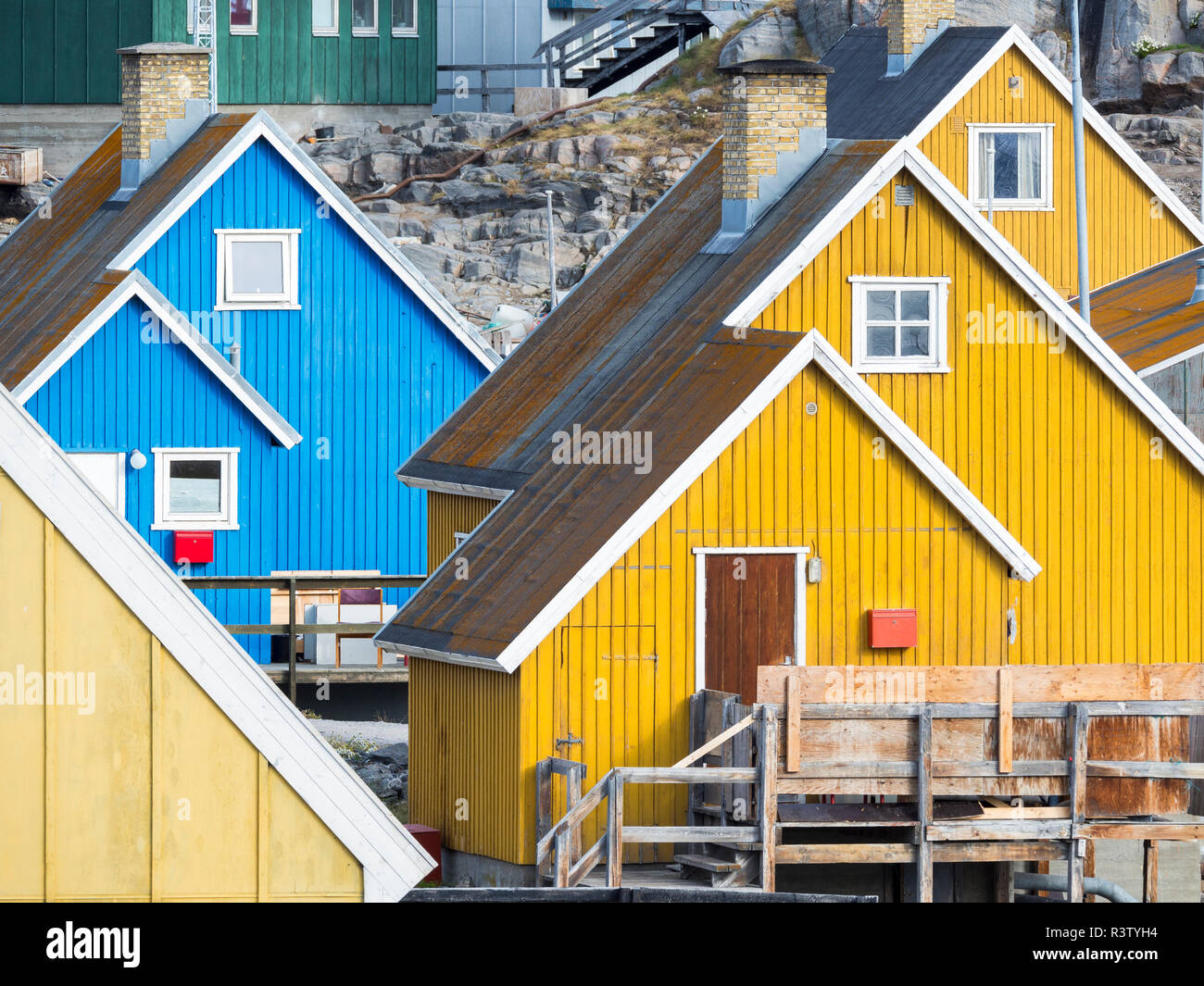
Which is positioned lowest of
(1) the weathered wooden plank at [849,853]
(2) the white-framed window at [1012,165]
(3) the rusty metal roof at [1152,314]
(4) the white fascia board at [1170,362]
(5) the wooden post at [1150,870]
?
(5) the wooden post at [1150,870]

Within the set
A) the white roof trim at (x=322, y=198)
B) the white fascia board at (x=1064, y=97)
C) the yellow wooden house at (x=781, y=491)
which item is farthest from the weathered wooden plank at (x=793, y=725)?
the white fascia board at (x=1064, y=97)

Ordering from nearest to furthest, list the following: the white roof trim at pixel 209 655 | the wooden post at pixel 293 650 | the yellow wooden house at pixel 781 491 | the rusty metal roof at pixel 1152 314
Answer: the white roof trim at pixel 209 655 < the yellow wooden house at pixel 781 491 < the rusty metal roof at pixel 1152 314 < the wooden post at pixel 293 650

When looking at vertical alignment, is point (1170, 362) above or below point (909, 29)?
below

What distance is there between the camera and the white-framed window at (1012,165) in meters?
35.8

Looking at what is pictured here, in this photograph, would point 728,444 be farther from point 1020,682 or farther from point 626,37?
point 626,37

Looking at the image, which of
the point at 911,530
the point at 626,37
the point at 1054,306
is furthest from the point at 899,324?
the point at 626,37

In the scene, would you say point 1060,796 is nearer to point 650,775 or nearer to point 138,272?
point 650,775

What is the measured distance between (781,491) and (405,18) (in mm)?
32229

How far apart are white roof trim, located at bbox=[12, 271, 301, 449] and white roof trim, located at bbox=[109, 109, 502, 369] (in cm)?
92

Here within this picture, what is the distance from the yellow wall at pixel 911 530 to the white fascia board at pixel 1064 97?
1253 cm

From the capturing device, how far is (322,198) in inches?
1272

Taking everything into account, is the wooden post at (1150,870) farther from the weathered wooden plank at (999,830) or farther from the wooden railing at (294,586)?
the wooden railing at (294,586)

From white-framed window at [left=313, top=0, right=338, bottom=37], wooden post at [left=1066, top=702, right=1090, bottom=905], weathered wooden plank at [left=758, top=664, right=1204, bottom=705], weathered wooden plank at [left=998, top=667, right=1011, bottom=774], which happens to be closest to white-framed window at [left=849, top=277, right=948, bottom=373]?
weathered wooden plank at [left=758, top=664, right=1204, bottom=705]

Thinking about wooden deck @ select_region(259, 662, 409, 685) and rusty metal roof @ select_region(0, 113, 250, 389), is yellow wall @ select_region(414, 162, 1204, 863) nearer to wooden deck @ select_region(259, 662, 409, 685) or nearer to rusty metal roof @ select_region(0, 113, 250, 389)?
wooden deck @ select_region(259, 662, 409, 685)
